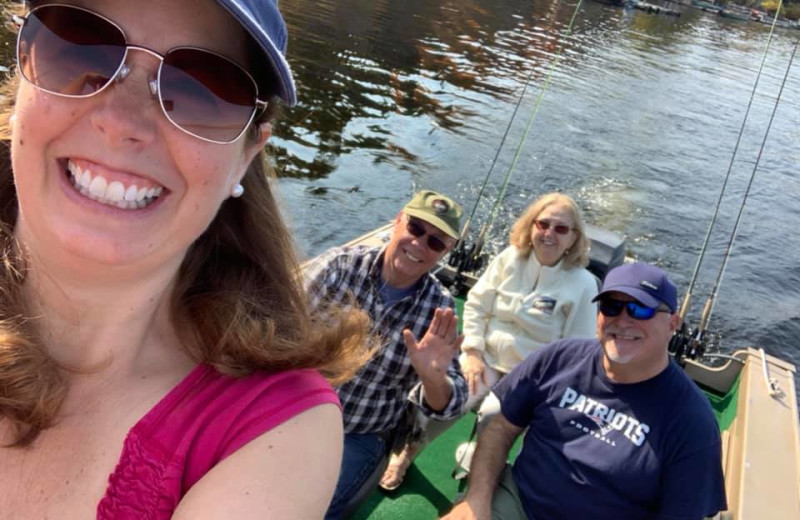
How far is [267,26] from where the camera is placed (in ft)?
3.34

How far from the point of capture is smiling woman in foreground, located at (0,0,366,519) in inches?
40.2

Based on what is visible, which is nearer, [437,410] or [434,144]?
[437,410]

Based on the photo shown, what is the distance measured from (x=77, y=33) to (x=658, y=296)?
7.24 ft

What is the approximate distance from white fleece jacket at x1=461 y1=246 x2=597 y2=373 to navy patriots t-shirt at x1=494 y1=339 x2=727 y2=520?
1.05 m

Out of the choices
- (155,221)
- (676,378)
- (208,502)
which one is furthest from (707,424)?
(155,221)

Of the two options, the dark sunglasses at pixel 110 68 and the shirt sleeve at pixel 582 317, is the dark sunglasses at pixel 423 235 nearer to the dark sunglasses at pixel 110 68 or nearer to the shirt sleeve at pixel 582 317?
the shirt sleeve at pixel 582 317

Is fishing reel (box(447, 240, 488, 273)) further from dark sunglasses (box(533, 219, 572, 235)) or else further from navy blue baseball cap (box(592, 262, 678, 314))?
navy blue baseball cap (box(592, 262, 678, 314))

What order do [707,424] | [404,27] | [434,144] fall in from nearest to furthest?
[707,424] → [434,144] → [404,27]

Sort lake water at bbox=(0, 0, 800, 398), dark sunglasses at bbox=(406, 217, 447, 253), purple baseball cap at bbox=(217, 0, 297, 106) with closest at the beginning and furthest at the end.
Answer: purple baseball cap at bbox=(217, 0, 297, 106), dark sunglasses at bbox=(406, 217, 447, 253), lake water at bbox=(0, 0, 800, 398)

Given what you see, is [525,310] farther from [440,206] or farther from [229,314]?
[229,314]

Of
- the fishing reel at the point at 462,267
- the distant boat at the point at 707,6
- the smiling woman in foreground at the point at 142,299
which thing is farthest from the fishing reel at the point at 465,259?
the distant boat at the point at 707,6

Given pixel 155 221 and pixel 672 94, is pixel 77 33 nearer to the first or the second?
pixel 155 221

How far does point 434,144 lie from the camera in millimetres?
11672

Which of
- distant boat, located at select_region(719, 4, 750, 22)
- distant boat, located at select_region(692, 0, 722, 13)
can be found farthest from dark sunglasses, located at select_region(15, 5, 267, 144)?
distant boat, located at select_region(692, 0, 722, 13)
